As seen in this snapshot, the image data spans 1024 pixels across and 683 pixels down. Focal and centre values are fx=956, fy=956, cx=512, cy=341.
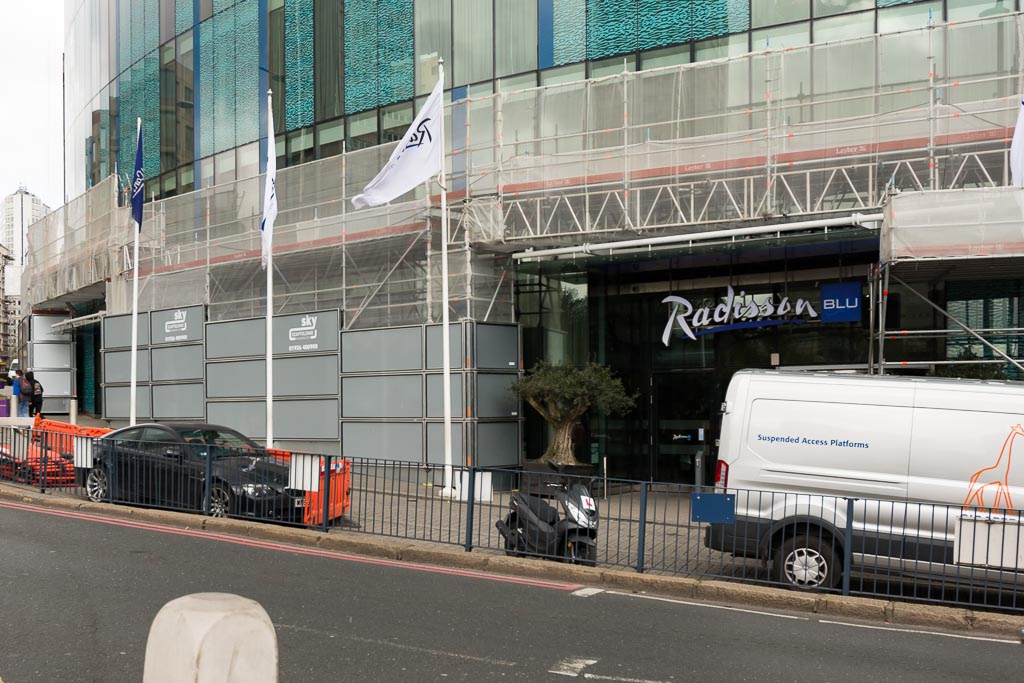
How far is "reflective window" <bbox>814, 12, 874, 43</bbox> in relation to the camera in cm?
1647

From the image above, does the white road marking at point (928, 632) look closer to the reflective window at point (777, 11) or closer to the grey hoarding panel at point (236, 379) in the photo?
the reflective window at point (777, 11)

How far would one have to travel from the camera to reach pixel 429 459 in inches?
732

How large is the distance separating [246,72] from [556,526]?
18.5 meters

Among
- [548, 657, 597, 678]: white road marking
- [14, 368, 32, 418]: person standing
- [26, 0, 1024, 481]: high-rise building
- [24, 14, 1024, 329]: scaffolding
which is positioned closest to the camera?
[548, 657, 597, 678]: white road marking

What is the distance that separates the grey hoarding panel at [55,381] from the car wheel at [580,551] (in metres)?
29.7

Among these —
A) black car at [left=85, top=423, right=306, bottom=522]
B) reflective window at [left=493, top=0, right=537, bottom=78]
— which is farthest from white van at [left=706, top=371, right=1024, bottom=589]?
reflective window at [left=493, top=0, right=537, bottom=78]

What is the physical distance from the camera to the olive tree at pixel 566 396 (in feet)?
56.1

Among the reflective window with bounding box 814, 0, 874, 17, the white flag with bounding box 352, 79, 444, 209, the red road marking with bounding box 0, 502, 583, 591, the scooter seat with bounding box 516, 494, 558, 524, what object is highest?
the reflective window with bounding box 814, 0, 874, 17

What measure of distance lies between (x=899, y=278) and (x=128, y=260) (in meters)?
21.1

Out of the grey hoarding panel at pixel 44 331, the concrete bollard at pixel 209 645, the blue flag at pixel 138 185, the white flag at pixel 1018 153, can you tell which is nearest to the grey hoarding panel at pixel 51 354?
the grey hoarding panel at pixel 44 331

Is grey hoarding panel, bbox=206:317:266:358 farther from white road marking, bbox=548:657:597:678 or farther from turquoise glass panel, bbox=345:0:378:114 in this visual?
white road marking, bbox=548:657:597:678

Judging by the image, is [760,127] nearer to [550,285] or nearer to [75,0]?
[550,285]

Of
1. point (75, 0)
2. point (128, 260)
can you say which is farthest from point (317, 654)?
point (75, 0)

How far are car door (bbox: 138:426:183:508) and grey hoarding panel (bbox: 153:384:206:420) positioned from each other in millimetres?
10276
